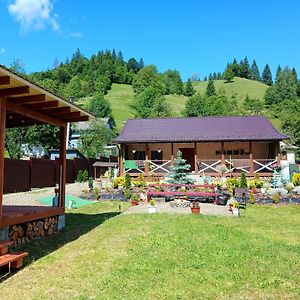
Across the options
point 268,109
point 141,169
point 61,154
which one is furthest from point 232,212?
point 268,109

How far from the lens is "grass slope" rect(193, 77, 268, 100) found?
3318 inches

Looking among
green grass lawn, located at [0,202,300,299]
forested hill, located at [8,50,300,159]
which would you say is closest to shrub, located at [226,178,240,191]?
green grass lawn, located at [0,202,300,299]

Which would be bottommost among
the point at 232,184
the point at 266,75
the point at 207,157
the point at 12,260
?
the point at 12,260

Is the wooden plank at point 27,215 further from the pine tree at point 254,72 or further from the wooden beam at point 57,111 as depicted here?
the pine tree at point 254,72

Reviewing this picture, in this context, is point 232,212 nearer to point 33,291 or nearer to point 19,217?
point 19,217

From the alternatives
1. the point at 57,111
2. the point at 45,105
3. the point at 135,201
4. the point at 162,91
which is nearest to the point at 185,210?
the point at 135,201

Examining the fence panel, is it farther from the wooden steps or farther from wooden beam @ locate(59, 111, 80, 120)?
the wooden steps

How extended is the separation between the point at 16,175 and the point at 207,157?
38.6 feet

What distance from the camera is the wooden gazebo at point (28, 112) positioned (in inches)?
213

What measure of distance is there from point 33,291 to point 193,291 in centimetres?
179

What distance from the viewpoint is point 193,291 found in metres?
3.83

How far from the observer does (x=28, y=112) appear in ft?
21.5

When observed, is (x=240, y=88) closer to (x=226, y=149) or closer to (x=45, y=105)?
(x=226, y=149)

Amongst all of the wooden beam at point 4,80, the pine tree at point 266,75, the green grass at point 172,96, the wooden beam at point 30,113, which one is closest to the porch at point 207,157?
the wooden beam at point 30,113
